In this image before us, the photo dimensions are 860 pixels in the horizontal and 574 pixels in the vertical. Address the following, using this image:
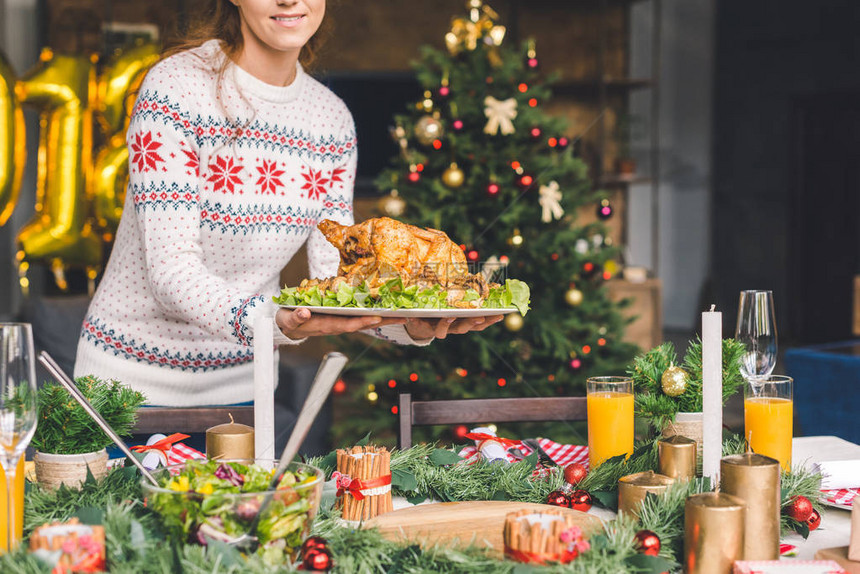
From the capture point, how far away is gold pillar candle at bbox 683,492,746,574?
0.90 meters

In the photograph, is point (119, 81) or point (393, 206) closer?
point (393, 206)

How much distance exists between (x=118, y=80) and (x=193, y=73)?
9.35 feet

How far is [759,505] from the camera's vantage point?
3.08 ft

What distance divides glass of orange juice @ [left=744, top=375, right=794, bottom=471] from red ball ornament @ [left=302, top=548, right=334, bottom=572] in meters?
0.62

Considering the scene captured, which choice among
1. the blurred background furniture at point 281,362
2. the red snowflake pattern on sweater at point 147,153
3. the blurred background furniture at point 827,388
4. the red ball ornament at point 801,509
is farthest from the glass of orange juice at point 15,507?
the blurred background furniture at point 827,388

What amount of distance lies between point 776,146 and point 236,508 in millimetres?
7848

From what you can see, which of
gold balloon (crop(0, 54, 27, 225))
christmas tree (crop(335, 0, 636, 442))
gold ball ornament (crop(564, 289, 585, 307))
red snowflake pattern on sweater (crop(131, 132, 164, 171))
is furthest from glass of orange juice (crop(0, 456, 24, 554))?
gold balloon (crop(0, 54, 27, 225))

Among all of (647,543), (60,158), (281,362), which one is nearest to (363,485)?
(647,543)

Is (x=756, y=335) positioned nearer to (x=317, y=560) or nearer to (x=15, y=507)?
(x=317, y=560)

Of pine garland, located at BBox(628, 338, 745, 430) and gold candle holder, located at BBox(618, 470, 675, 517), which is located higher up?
pine garland, located at BBox(628, 338, 745, 430)

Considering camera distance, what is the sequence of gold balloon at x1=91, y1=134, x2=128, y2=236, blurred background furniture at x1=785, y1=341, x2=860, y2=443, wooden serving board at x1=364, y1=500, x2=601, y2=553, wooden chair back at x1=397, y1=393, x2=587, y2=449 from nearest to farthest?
wooden serving board at x1=364, y1=500, x2=601, y2=553
wooden chair back at x1=397, y1=393, x2=587, y2=449
blurred background furniture at x1=785, y1=341, x2=860, y2=443
gold balloon at x1=91, y1=134, x2=128, y2=236

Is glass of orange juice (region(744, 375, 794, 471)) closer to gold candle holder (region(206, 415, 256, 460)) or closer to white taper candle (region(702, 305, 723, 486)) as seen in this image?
white taper candle (region(702, 305, 723, 486))

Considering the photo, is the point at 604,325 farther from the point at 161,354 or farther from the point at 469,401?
the point at 161,354

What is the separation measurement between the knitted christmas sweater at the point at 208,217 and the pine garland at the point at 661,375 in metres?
0.41
